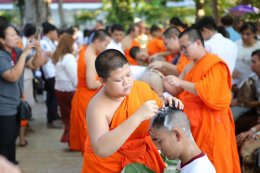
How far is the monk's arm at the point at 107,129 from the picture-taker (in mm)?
2567

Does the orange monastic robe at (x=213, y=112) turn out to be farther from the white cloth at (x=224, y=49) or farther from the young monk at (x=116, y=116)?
the young monk at (x=116, y=116)

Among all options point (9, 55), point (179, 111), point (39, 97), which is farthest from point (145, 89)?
point (39, 97)

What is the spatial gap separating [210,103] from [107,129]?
156cm

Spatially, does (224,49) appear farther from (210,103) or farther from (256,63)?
(210,103)

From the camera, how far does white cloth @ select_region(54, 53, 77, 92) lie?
6986 millimetres

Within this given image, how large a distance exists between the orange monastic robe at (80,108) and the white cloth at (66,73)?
869mm

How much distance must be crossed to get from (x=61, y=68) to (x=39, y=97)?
549cm

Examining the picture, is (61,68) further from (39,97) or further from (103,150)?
(39,97)

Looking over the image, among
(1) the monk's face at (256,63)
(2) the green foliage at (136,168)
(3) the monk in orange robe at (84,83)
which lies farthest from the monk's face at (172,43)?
(2) the green foliage at (136,168)

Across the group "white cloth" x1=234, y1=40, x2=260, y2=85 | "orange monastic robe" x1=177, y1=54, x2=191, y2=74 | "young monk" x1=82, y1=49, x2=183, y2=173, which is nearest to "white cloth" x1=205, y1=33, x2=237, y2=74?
"orange monastic robe" x1=177, y1=54, x2=191, y2=74

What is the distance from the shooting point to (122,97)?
3004 millimetres

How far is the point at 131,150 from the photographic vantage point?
2.96 meters

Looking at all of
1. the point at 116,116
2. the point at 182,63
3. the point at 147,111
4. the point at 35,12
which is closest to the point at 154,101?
the point at 147,111

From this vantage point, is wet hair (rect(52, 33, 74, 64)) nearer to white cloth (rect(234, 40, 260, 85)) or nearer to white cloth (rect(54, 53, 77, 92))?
white cloth (rect(54, 53, 77, 92))
